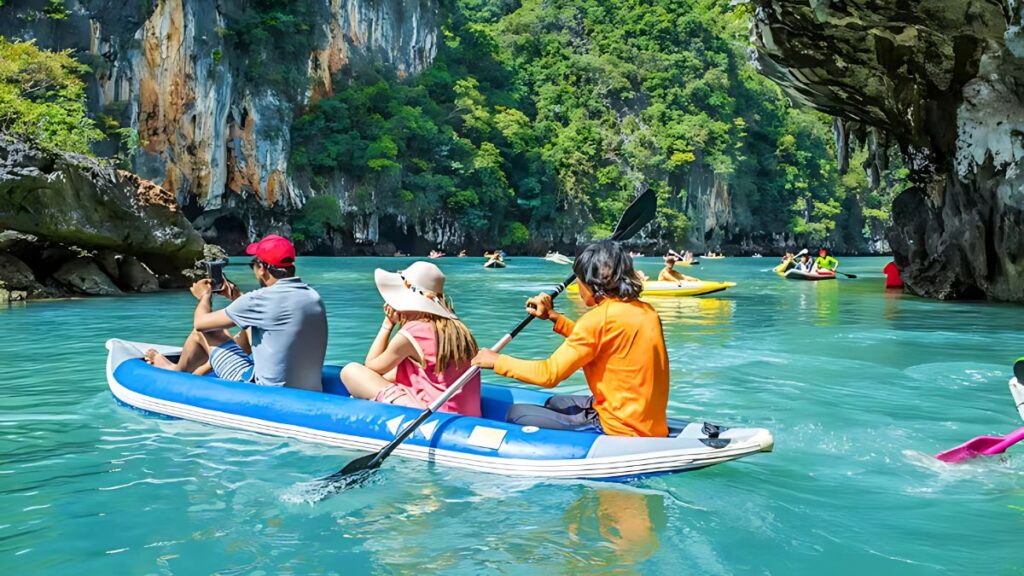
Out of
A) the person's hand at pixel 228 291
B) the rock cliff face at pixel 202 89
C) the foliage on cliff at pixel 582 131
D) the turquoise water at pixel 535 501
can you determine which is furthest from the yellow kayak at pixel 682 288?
the foliage on cliff at pixel 582 131

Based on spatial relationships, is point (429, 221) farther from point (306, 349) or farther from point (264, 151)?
point (306, 349)

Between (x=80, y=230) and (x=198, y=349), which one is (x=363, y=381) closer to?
(x=198, y=349)

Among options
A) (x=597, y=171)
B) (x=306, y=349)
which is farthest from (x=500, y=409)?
(x=597, y=171)

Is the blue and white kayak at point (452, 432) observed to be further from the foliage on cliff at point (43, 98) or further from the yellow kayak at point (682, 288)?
the foliage on cliff at point (43, 98)

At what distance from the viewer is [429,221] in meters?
44.7

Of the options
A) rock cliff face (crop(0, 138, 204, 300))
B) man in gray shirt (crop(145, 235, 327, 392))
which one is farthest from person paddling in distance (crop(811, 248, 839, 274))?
man in gray shirt (crop(145, 235, 327, 392))

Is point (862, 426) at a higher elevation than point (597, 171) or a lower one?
lower

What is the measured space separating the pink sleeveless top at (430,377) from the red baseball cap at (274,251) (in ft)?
2.85

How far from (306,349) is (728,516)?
2519mm

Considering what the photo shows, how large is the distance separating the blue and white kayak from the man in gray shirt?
16 cm

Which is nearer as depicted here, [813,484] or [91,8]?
[813,484]

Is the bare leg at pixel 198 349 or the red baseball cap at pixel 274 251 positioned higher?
the red baseball cap at pixel 274 251

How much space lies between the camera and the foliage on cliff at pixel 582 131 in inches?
1650

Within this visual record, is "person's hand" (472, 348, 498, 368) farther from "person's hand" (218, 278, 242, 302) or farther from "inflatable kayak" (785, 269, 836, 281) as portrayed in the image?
"inflatable kayak" (785, 269, 836, 281)
